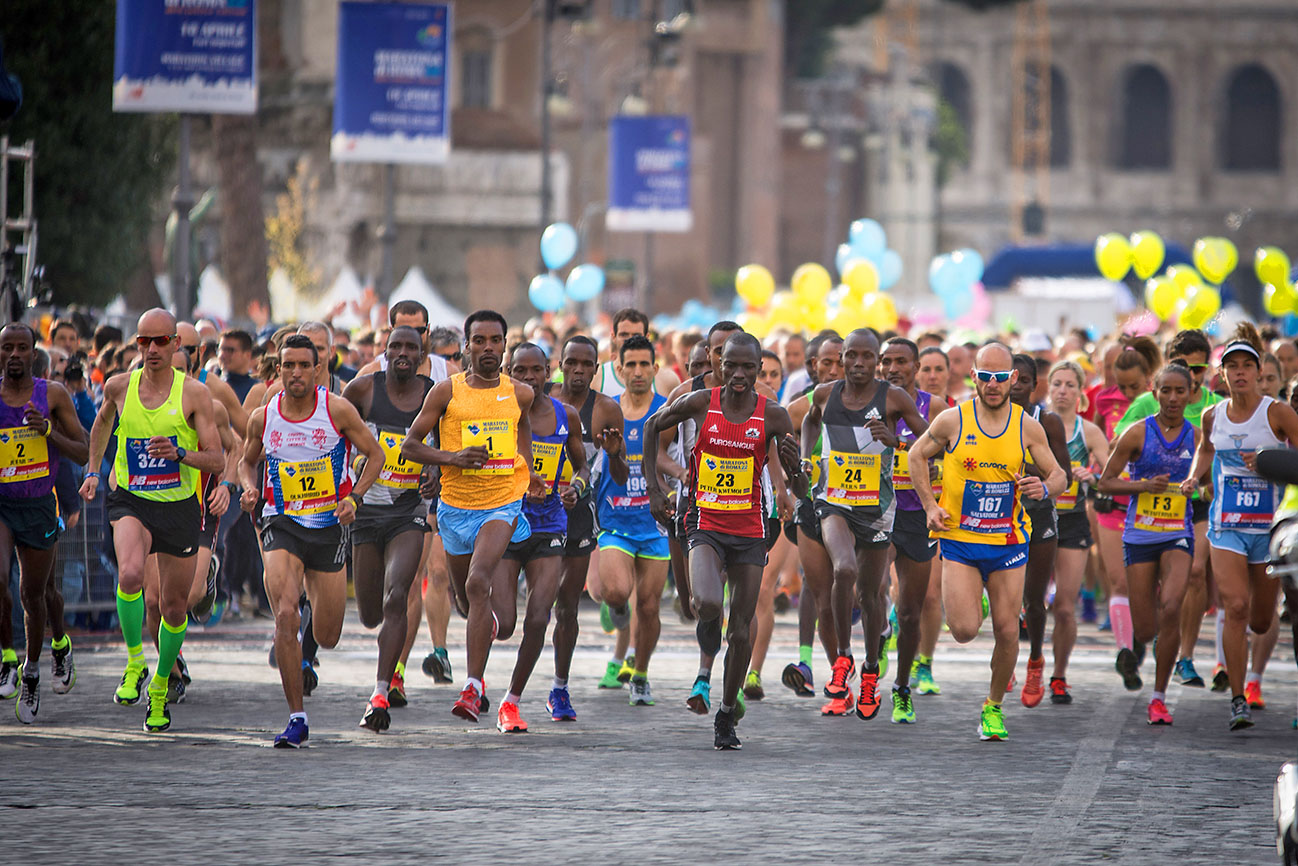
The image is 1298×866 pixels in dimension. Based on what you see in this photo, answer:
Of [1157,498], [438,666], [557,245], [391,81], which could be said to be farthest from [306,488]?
[557,245]

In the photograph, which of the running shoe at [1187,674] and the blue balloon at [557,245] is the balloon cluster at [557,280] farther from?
the running shoe at [1187,674]

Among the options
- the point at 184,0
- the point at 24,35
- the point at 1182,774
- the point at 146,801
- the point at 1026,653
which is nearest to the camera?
the point at 146,801

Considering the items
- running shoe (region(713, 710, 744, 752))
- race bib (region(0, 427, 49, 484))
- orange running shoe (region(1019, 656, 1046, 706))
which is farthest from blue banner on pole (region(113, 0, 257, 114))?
running shoe (region(713, 710, 744, 752))

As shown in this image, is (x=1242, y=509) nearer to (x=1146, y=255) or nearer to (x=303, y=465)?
(x=303, y=465)

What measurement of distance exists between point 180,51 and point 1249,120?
86327 mm

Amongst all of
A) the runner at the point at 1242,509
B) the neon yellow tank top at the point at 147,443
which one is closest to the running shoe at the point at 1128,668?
the runner at the point at 1242,509

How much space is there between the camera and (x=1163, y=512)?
11.3m

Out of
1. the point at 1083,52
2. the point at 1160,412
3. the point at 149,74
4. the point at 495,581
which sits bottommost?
the point at 495,581

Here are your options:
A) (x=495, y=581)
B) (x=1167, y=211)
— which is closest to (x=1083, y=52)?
(x=1167, y=211)

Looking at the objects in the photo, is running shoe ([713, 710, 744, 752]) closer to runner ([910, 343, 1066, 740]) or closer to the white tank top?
runner ([910, 343, 1066, 740])

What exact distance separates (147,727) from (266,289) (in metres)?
22.0

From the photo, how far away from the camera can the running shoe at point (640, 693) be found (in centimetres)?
1127

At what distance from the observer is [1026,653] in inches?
562

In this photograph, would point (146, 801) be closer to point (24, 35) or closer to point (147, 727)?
point (147, 727)
